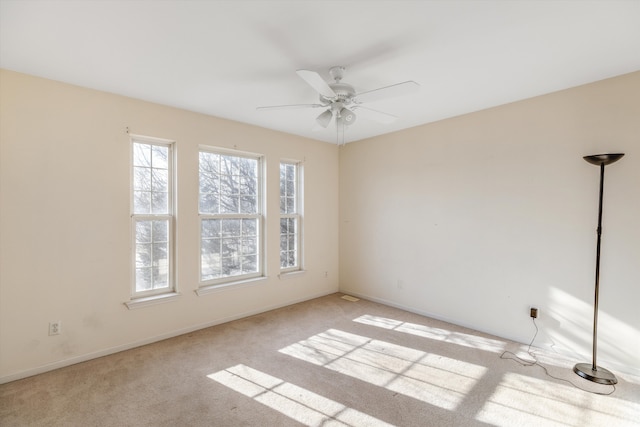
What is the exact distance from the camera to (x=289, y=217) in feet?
14.8

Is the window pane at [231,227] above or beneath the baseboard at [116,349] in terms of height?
above

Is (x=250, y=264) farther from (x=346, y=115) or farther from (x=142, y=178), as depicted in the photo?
(x=346, y=115)

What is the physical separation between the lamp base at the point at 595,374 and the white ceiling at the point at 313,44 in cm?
254

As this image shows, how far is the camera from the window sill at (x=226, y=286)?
350 centimetres

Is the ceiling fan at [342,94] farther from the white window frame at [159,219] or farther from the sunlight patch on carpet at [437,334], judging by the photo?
the sunlight patch on carpet at [437,334]

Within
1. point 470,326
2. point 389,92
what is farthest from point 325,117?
point 470,326

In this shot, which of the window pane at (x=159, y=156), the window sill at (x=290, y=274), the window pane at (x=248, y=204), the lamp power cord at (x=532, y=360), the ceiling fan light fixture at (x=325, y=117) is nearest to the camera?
the lamp power cord at (x=532, y=360)

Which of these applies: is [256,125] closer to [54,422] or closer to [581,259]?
[54,422]

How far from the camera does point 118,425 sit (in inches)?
75.7

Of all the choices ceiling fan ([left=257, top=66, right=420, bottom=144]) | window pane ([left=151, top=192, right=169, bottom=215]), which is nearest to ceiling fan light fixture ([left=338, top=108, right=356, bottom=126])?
ceiling fan ([left=257, top=66, right=420, bottom=144])

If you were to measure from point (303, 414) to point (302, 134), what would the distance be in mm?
3514

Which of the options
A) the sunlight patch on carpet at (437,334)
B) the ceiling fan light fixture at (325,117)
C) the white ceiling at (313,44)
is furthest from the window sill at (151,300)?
the ceiling fan light fixture at (325,117)

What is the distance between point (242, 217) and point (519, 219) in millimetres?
3270

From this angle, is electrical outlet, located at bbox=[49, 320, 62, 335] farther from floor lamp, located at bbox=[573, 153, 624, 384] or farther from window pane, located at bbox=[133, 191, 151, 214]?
floor lamp, located at bbox=[573, 153, 624, 384]
